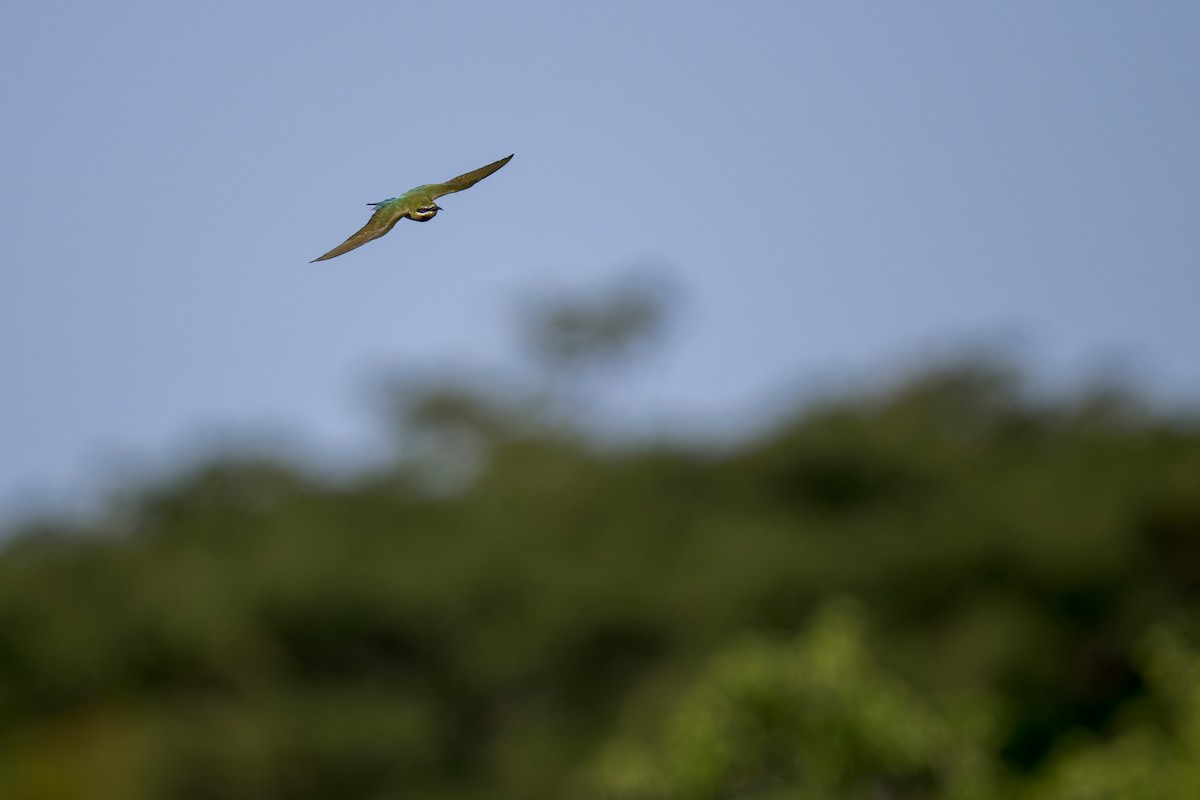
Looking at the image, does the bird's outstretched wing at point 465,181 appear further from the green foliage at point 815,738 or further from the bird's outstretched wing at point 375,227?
the green foliage at point 815,738

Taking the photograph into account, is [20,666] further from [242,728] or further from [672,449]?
[672,449]

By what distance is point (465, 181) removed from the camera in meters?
3.14

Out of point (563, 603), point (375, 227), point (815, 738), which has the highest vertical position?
point (563, 603)

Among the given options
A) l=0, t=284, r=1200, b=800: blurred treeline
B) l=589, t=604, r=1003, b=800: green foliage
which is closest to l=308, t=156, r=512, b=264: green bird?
l=589, t=604, r=1003, b=800: green foliage

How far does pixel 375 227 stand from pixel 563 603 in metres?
26.1

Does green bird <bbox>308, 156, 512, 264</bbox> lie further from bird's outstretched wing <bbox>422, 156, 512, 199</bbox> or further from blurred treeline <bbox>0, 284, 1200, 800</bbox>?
blurred treeline <bbox>0, 284, 1200, 800</bbox>

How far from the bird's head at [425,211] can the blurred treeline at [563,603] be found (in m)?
19.7

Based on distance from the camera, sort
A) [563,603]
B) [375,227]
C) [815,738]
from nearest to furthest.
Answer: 1. [375,227]
2. [815,738]
3. [563,603]

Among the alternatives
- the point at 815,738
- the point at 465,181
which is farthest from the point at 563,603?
the point at 465,181

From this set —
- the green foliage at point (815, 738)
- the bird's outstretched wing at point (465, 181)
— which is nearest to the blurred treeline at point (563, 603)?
the green foliage at point (815, 738)

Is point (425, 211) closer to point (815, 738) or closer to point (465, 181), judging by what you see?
point (465, 181)

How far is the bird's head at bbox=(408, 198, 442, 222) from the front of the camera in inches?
119

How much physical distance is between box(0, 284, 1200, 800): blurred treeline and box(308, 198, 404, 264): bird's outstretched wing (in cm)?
1974

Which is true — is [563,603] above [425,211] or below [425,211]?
above
